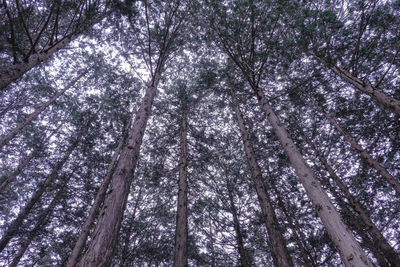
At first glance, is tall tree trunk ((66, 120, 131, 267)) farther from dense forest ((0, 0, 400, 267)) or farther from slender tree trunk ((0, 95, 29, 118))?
slender tree trunk ((0, 95, 29, 118))

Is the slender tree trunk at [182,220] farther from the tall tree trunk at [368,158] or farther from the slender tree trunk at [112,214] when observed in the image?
the tall tree trunk at [368,158]

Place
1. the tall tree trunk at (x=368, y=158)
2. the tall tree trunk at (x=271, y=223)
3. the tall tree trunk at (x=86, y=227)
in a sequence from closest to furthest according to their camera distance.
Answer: the tall tree trunk at (x=271, y=223)
the tall tree trunk at (x=86, y=227)
the tall tree trunk at (x=368, y=158)

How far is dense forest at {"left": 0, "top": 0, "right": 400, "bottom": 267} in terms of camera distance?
701 centimetres

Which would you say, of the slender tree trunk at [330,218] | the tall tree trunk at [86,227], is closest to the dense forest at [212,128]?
the tall tree trunk at [86,227]

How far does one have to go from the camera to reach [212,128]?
36.1ft

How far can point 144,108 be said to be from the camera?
6031 mm

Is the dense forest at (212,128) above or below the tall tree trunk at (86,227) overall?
above

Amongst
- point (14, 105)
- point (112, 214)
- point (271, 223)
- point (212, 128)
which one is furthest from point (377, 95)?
point (14, 105)

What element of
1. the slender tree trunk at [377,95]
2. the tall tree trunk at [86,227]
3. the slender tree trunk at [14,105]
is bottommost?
the tall tree trunk at [86,227]

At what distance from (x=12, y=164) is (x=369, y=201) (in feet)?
66.2

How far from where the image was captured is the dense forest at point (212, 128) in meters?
7.01

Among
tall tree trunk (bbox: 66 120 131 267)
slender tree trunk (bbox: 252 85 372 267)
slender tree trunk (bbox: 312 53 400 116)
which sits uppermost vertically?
slender tree trunk (bbox: 312 53 400 116)

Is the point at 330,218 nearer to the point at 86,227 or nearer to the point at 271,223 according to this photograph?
the point at 271,223

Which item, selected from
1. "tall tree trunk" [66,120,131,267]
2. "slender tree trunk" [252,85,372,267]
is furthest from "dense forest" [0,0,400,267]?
"slender tree trunk" [252,85,372,267]
